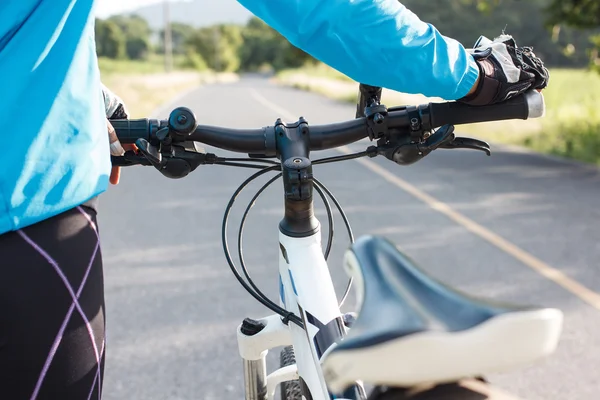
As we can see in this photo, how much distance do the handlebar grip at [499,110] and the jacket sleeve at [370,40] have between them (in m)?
0.25

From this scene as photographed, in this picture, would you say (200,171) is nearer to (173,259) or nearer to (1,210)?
(173,259)

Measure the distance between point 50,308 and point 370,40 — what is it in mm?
755

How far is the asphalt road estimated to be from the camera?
355 centimetres

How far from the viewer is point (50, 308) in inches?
48.1

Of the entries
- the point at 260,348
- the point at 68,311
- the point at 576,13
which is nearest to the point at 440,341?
the point at 68,311

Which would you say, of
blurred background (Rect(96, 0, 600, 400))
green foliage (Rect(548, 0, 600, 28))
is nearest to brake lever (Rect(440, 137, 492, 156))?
blurred background (Rect(96, 0, 600, 400))

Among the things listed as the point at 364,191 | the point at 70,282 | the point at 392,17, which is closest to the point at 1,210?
the point at 70,282

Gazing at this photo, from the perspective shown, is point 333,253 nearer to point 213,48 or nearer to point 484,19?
point 484,19

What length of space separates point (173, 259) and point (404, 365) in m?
4.68

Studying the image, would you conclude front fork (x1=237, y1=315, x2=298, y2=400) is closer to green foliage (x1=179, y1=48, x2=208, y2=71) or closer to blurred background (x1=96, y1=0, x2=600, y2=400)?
blurred background (x1=96, y1=0, x2=600, y2=400)

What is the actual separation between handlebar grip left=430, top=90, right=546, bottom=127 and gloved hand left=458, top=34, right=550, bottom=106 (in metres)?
0.02

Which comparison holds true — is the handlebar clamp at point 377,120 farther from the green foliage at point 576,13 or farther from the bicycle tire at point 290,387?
the green foliage at point 576,13

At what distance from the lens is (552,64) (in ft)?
198

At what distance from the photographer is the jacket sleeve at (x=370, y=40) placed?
1.16m
